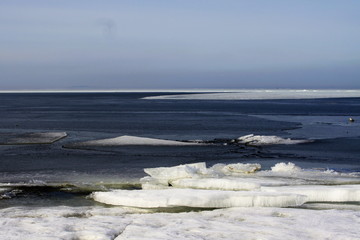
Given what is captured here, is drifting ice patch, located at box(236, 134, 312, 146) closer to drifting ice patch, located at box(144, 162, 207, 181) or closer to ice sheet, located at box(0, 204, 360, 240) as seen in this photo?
drifting ice patch, located at box(144, 162, 207, 181)

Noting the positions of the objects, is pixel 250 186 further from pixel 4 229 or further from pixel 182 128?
pixel 182 128

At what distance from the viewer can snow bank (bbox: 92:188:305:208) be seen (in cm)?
948

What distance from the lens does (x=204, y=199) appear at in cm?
952

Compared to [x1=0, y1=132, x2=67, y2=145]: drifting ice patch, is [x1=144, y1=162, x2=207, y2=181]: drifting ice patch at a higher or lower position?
higher

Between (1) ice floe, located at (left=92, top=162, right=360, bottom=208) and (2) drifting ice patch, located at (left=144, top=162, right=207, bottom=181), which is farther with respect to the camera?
(2) drifting ice patch, located at (left=144, top=162, right=207, bottom=181)

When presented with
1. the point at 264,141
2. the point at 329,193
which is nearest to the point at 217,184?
the point at 329,193

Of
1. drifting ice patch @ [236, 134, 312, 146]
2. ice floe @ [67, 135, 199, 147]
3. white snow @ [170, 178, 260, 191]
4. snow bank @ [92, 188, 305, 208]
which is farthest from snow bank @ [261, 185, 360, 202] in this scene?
ice floe @ [67, 135, 199, 147]

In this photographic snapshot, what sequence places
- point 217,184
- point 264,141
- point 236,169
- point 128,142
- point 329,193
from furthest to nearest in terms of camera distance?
point 264,141 < point 128,142 < point 236,169 < point 217,184 < point 329,193

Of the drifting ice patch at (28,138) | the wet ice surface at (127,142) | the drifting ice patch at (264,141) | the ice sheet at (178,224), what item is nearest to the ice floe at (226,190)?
the ice sheet at (178,224)

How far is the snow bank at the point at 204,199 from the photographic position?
9477 mm

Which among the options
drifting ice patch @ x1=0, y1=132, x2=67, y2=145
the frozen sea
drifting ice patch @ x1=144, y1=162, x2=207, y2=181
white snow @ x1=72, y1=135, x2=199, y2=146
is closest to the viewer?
the frozen sea

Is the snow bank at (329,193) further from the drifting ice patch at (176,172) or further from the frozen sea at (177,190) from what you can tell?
the drifting ice patch at (176,172)

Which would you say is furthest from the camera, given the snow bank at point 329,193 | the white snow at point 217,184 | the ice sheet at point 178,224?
the white snow at point 217,184

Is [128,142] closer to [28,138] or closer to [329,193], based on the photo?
[28,138]
